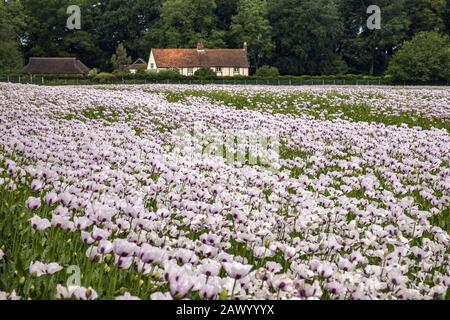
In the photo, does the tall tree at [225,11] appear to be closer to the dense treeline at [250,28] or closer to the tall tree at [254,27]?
the dense treeline at [250,28]

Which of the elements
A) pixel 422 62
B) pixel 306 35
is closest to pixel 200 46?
pixel 306 35

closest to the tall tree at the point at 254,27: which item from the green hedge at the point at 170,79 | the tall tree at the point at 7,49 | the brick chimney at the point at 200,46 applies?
the brick chimney at the point at 200,46

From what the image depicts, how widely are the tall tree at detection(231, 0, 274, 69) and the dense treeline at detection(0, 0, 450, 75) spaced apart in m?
0.16

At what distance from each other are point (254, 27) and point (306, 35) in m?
8.77

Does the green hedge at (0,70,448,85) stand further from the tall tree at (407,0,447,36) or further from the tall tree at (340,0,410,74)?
the tall tree at (407,0,447,36)

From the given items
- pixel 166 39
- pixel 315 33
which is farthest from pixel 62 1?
pixel 315 33

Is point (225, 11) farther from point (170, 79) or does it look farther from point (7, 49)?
point (170, 79)

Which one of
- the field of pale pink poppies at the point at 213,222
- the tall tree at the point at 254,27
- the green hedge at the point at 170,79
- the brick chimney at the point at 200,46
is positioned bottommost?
the field of pale pink poppies at the point at 213,222

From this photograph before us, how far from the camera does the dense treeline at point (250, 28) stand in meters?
88.2

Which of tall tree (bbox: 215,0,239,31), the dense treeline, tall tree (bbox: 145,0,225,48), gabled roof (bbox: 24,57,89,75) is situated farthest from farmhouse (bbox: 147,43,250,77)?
gabled roof (bbox: 24,57,89,75)

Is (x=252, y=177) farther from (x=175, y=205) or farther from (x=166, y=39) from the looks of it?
(x=166, y=39)

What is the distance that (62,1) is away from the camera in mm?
101688

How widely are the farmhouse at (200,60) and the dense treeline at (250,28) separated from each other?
152 inches

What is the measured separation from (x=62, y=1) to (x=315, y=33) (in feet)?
160
